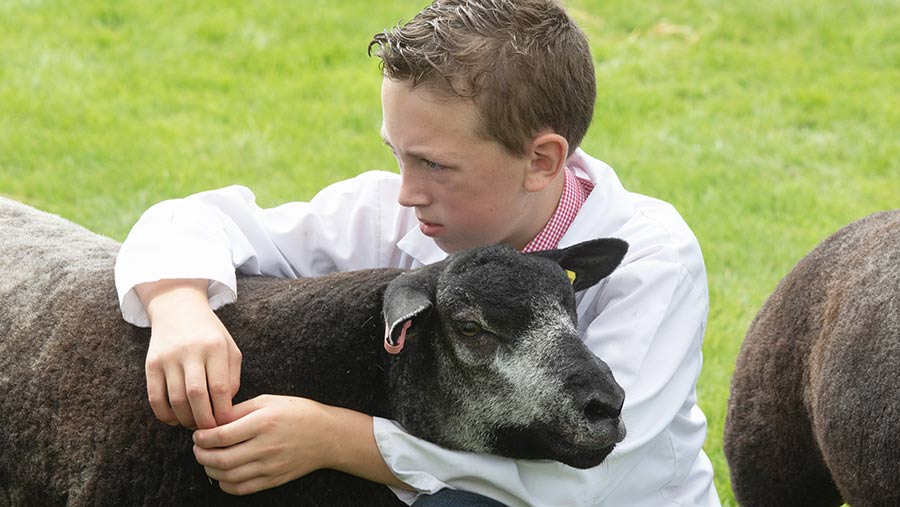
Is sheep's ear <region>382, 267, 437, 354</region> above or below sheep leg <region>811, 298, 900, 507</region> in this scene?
above

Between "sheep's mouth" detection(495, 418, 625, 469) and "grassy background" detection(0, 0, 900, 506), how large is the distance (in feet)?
9.56

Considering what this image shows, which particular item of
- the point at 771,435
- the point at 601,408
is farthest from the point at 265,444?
the point at 771,435

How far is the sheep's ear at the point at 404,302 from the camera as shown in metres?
2.92

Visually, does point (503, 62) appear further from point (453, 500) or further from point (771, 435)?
point (771, 435)

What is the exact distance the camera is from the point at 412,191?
343 centimetres

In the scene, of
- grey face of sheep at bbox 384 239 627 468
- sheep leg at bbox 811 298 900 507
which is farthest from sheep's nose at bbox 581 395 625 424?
sheep leg at bbox 811 298 900 507

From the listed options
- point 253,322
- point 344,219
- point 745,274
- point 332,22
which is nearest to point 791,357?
point 344,219

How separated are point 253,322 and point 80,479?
618 mm

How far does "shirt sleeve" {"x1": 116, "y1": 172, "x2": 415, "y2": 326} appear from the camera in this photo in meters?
3.38

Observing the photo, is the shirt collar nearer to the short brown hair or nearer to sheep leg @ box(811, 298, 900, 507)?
the short brown hair

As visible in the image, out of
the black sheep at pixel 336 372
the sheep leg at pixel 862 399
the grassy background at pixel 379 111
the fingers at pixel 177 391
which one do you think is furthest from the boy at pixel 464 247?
the grassy background at pixel 379 111

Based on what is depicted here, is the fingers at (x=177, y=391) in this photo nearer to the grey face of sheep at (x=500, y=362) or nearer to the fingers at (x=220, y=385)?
the fingers at (x=220, y=385)

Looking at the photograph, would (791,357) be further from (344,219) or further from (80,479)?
(80,479)

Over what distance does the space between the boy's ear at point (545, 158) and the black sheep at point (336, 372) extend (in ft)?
1.11
